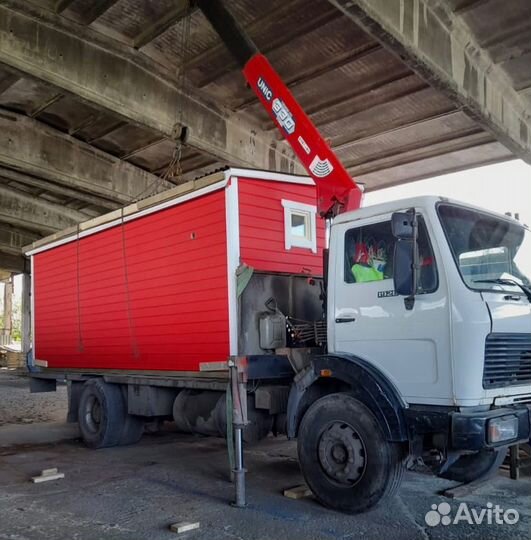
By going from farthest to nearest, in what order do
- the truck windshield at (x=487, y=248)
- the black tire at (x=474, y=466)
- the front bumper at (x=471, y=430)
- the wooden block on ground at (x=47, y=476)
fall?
the wooden block on ground at (x=47, y=476) < the black tire at (x=474, y=466) < the truck windshield at (x=487, y=248) < the front bumper at (x=471, y=430)

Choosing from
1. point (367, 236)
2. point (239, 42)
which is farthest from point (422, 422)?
point (239, 42)

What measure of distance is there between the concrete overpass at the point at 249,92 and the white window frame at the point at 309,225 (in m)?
2.22

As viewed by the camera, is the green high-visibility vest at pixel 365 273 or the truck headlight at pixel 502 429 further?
the green high-visibility vest at pixel 365 273

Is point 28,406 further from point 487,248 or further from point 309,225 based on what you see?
point 487,248

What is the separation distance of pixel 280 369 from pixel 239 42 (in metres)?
4.53

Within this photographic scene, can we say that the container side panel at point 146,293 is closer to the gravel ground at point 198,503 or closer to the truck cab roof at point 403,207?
the gravel ground at point 198,503

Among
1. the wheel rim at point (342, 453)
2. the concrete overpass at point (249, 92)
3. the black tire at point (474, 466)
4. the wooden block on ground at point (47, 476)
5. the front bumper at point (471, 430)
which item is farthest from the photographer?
the concrete overpass at point (249, 92)

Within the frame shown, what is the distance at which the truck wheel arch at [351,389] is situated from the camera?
14.4ft

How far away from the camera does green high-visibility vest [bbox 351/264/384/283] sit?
4839mm

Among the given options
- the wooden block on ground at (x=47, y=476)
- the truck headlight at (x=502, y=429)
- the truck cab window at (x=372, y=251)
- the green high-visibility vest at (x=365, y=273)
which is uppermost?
the truck cab window at (x=372, y=251)

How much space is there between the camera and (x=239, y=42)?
7578 millimetres

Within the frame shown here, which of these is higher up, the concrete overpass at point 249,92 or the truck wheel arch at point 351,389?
the concrete overpass at point 249,92

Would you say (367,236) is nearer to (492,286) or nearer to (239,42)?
(492,286)

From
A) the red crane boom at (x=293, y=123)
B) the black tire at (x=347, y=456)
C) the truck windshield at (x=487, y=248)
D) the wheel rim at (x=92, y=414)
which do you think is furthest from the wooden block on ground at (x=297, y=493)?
the wheel rim at (x=92, y=414)
